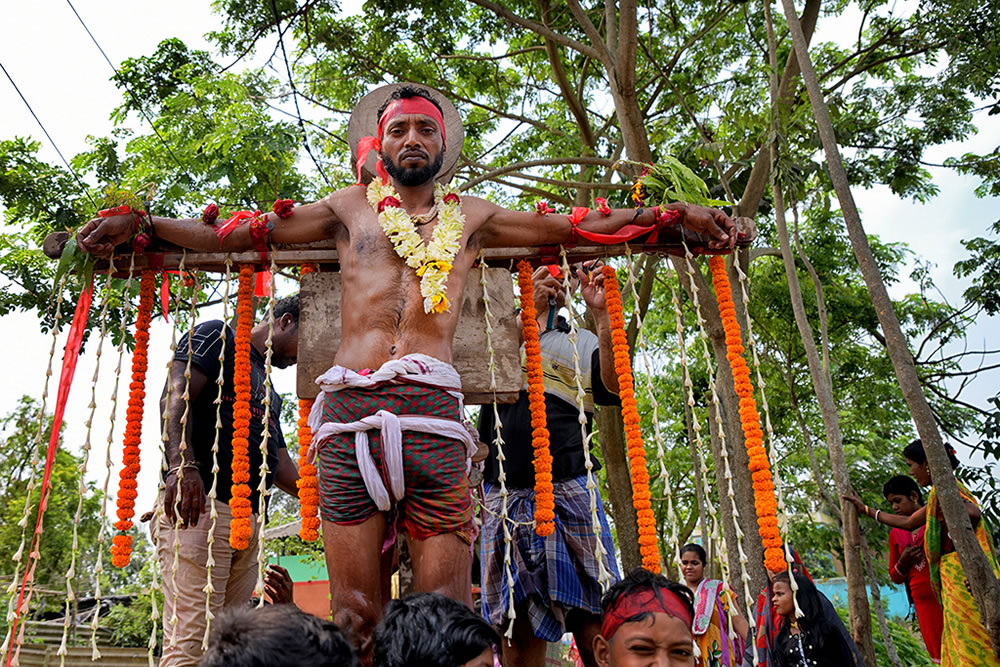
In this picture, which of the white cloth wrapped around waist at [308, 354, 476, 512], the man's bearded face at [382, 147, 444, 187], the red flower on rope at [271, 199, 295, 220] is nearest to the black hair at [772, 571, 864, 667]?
the white cloth wrapped around waist at [308, 354, 476, 512]

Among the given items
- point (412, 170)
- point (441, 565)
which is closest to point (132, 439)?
point (441, 565)

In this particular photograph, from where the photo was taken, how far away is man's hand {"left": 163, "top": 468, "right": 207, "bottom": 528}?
135 inches

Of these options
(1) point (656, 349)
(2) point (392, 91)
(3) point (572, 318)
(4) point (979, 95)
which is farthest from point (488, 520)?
(1) point (656, 349)

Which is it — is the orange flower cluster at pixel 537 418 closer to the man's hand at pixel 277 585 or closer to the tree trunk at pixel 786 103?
the man's hand at pixel 277 585

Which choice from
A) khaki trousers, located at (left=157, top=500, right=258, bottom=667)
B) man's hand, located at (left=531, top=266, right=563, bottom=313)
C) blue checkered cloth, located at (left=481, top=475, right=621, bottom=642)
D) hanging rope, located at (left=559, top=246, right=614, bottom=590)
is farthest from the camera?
man's hand, located at (left=531, top=266, right=563, bottom=313)

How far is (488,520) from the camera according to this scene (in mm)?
3898

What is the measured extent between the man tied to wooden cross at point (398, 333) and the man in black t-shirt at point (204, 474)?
0.61m

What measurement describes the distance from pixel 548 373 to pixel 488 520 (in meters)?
0.84

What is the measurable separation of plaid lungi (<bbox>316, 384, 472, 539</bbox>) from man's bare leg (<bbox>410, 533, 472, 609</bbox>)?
0.03 m

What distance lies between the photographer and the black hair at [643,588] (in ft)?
8.90

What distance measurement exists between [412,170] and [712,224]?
1.29 m

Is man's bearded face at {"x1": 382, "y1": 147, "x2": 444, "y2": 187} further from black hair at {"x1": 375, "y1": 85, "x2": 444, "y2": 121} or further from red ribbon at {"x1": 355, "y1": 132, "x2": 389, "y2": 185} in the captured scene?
black hair at {"x1": 375, "y1": 85, "x2": 444, "y2": 121}

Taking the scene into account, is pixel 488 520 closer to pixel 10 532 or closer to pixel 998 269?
pixel 998 269

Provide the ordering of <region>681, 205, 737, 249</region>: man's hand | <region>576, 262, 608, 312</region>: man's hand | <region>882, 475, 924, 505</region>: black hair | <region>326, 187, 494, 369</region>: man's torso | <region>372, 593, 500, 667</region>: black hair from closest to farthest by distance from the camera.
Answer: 1. <region>372, 593, 500, 667</region>: black hair
2. <region>326, 187, 494, 369</region>: man's torso
3. <region>681, 205, 737, 249</region>: man's hand
4. <region>576, 262, 608, 312</region>: man's hand
5. <region>882, 475, 924, 505</region>: black hair
